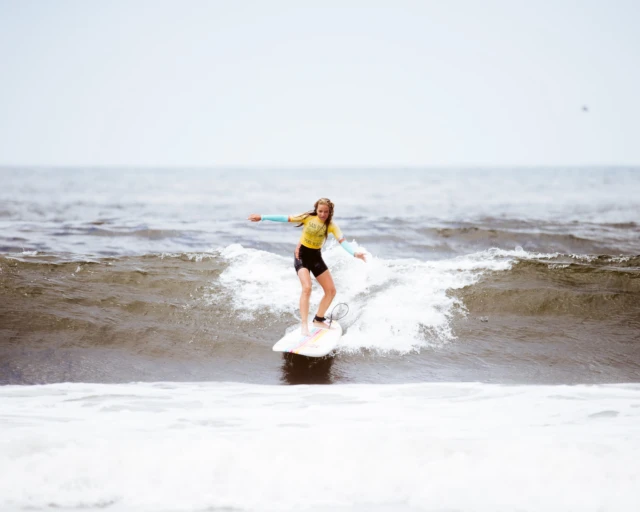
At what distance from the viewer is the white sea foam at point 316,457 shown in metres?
4.60

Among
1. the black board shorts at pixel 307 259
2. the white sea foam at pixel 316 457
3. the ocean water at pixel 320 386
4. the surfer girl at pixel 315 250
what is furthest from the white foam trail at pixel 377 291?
the white sea foam at pixel 316 457

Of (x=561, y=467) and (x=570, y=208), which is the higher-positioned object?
(x=570, y=208)

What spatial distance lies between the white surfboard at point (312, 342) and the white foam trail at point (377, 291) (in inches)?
9.2

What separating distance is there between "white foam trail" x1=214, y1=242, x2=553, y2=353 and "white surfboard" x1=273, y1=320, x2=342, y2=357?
0.76 feet

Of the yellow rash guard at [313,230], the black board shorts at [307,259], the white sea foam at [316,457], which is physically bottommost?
the white sea foam at [316,457]

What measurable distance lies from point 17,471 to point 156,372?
301 centimetres

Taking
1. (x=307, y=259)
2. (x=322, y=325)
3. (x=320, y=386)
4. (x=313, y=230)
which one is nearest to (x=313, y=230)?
(x=313, y=230)

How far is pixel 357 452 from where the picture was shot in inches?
203

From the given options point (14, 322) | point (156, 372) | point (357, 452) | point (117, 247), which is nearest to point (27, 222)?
point (117, 247)

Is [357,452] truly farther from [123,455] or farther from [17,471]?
[17,471]

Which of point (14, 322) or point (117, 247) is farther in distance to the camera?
point (117, 247)

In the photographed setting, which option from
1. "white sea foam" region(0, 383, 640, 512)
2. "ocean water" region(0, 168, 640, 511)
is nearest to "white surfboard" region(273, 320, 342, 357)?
"ocean water" region(0, 168, 640, 511)

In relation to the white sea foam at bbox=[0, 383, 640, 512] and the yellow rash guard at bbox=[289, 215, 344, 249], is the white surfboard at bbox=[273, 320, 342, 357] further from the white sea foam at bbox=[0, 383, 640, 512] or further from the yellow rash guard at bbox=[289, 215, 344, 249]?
the white sea foam at bbox=[0, 383, 640, 512]

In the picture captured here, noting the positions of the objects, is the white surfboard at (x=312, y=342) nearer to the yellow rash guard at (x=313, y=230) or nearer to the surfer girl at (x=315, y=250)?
the surfer girl at (x=315, y=250)
